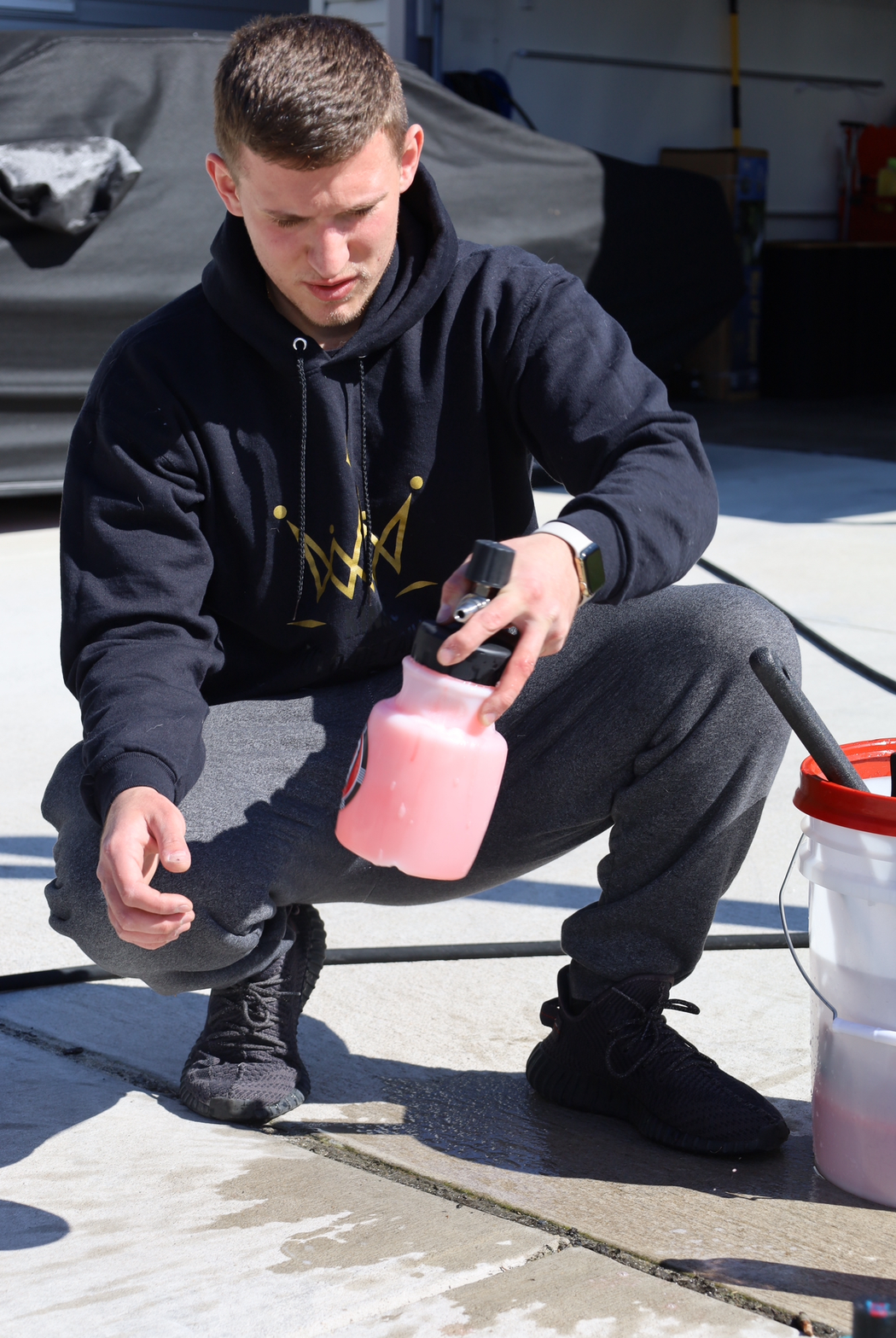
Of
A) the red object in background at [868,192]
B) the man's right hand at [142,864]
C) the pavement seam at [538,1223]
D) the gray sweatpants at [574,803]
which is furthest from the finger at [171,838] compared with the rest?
the red object in background at [868,192]

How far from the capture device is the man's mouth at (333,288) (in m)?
1.88

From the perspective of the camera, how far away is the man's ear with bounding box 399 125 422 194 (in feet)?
6.29

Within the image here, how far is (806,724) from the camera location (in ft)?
5.20

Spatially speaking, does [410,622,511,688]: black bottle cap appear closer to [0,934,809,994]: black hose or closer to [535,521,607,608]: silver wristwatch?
[535,521,607,608]: silver wristwatch

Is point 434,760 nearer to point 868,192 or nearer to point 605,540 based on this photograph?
point 605,540

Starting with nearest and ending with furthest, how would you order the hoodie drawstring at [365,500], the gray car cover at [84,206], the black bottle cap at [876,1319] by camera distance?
the black bottle cap at [876,1319], the hoodie drawstring at [365,500], the gray car cover at [84,206]

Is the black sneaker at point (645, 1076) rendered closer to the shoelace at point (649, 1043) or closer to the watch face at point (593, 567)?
the shoelace at point (649, 1043)

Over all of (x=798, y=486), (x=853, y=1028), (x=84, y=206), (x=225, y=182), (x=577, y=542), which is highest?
(x=225, y=182)

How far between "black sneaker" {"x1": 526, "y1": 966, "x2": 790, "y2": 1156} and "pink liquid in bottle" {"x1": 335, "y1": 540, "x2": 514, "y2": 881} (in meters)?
0.41

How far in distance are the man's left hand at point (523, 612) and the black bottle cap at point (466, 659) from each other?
11 millimetres

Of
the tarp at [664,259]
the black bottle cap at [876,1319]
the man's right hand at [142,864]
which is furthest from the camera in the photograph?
the tarp at [664,259]

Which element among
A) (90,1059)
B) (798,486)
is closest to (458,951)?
(90,1059)

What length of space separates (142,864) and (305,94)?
91 centimetres

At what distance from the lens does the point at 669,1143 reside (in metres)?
1.81
